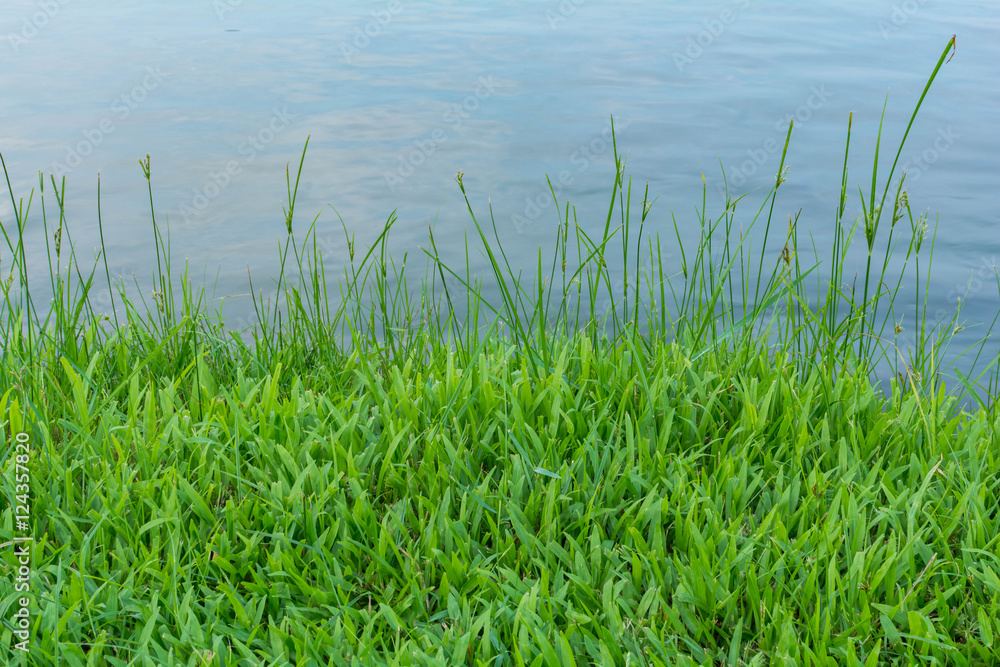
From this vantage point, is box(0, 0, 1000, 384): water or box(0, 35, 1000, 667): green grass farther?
box(0, 0, 1000, 384): water

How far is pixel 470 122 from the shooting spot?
6.64 m

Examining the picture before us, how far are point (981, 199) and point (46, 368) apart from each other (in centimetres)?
538

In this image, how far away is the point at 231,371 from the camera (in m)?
2.59

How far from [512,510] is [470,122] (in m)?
5.26

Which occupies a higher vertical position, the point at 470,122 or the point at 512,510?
the point at 470,122

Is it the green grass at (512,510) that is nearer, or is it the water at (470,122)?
the green grass at (512,510)

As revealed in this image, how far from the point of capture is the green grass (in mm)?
1575

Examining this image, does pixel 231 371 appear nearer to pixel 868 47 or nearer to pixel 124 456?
pixel 124 456

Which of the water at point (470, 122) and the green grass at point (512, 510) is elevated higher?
the water at point (470, 122)

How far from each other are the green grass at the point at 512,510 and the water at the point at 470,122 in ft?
4.52

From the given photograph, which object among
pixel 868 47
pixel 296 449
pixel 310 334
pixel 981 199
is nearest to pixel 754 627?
pixel 296 449

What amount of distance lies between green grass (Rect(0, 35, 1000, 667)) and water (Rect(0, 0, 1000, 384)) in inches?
54.2

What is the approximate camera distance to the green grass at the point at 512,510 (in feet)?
5.17

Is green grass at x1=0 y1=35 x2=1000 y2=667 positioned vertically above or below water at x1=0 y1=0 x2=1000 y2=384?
below
